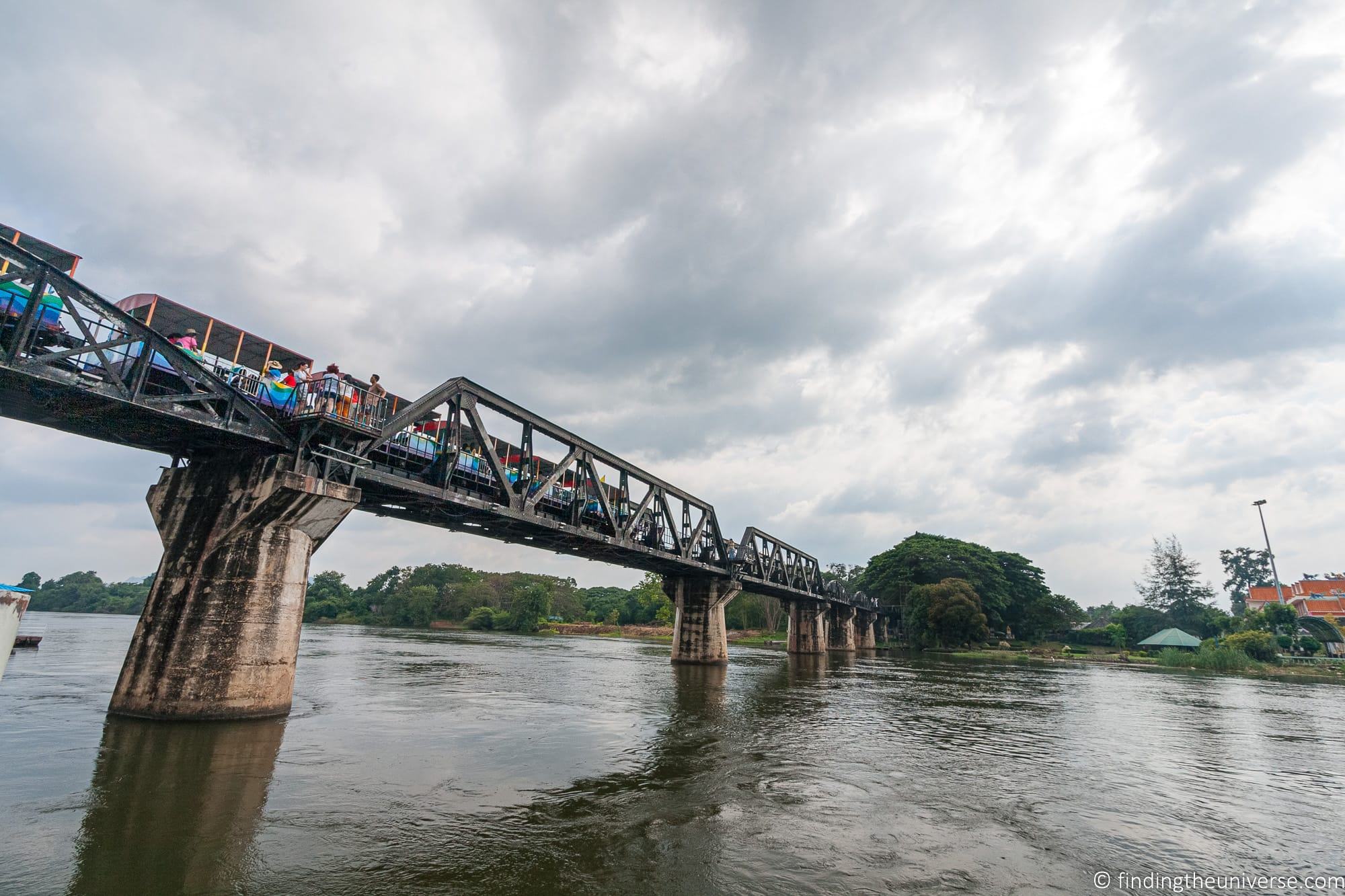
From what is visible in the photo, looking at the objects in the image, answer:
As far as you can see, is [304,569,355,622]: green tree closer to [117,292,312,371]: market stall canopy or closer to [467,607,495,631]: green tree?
[467,607,495,631]: green tree

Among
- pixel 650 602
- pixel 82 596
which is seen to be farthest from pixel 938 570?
pixel 82 596

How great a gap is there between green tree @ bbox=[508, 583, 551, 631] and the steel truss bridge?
306 feet

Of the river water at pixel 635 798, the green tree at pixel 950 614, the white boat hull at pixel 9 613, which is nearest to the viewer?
the white boat hull at pixel 9 613

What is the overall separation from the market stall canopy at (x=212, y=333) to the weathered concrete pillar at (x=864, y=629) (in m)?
93.8

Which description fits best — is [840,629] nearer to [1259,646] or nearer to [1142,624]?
[1259,646]

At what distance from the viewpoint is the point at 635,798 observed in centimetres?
1230

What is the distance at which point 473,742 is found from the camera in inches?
674

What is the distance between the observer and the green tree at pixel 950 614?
3541 inches

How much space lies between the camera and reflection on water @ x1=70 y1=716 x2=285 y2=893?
7.84 metres

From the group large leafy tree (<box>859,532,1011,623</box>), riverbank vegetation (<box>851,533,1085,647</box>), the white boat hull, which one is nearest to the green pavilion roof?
riverbank vegetation (<box>851,533,1085,647</box>)

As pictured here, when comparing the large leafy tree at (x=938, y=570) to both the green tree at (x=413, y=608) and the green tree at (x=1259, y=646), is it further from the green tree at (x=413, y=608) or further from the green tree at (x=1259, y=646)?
the green tree at (x=413, y=608)

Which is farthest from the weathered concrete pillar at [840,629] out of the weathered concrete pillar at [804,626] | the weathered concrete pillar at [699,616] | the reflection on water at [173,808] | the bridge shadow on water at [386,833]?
the reflection on water at [173,808]

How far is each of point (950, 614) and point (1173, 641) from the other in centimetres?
3104

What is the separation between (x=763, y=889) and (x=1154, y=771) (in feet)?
50.1
